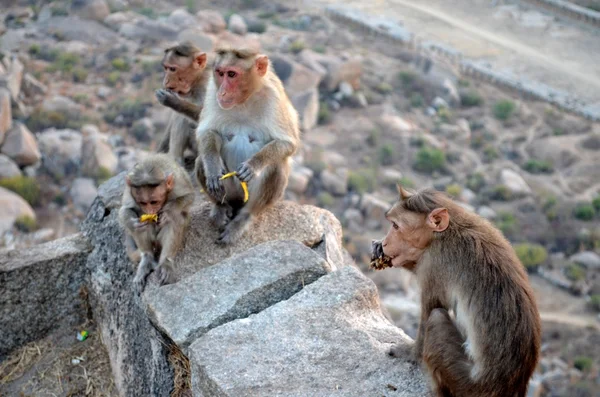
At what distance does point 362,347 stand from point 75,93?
101 ft

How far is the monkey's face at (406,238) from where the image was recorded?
4.95 meters

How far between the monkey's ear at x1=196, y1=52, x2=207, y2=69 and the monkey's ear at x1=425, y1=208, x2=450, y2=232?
3765mm

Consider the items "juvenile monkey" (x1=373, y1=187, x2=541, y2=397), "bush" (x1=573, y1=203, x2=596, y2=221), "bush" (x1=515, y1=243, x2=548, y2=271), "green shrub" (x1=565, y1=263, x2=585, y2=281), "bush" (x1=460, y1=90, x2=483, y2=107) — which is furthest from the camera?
"bush" (x1=460, y1=90, x2=483, y2=107)

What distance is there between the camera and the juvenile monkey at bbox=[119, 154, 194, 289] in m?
6.09

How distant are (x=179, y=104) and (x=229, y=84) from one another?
108 cm

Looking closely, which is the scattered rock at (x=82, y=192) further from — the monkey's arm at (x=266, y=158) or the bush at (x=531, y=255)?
the monkey's arm at (x=266, y=158)

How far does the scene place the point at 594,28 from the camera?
38.0 meters

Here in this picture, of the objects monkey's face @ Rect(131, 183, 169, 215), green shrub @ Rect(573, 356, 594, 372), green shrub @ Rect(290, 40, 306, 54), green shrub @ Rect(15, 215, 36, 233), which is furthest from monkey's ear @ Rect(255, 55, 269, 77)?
green shrub @ Rect(290, 40, 306, 54)

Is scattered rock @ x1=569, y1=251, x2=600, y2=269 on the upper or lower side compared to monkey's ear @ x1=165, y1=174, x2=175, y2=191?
lower

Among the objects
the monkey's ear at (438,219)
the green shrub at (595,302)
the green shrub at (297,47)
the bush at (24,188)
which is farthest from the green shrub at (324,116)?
the monkey's ear at (438,219)

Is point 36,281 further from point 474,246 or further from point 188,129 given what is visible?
point 474,246

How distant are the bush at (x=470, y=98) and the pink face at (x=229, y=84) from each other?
29759 millimetres

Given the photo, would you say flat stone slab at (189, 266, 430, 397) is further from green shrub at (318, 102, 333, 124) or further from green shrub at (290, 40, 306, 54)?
green shrub at (290, 40, 306, 54)

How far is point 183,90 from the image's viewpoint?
25.3 ft
